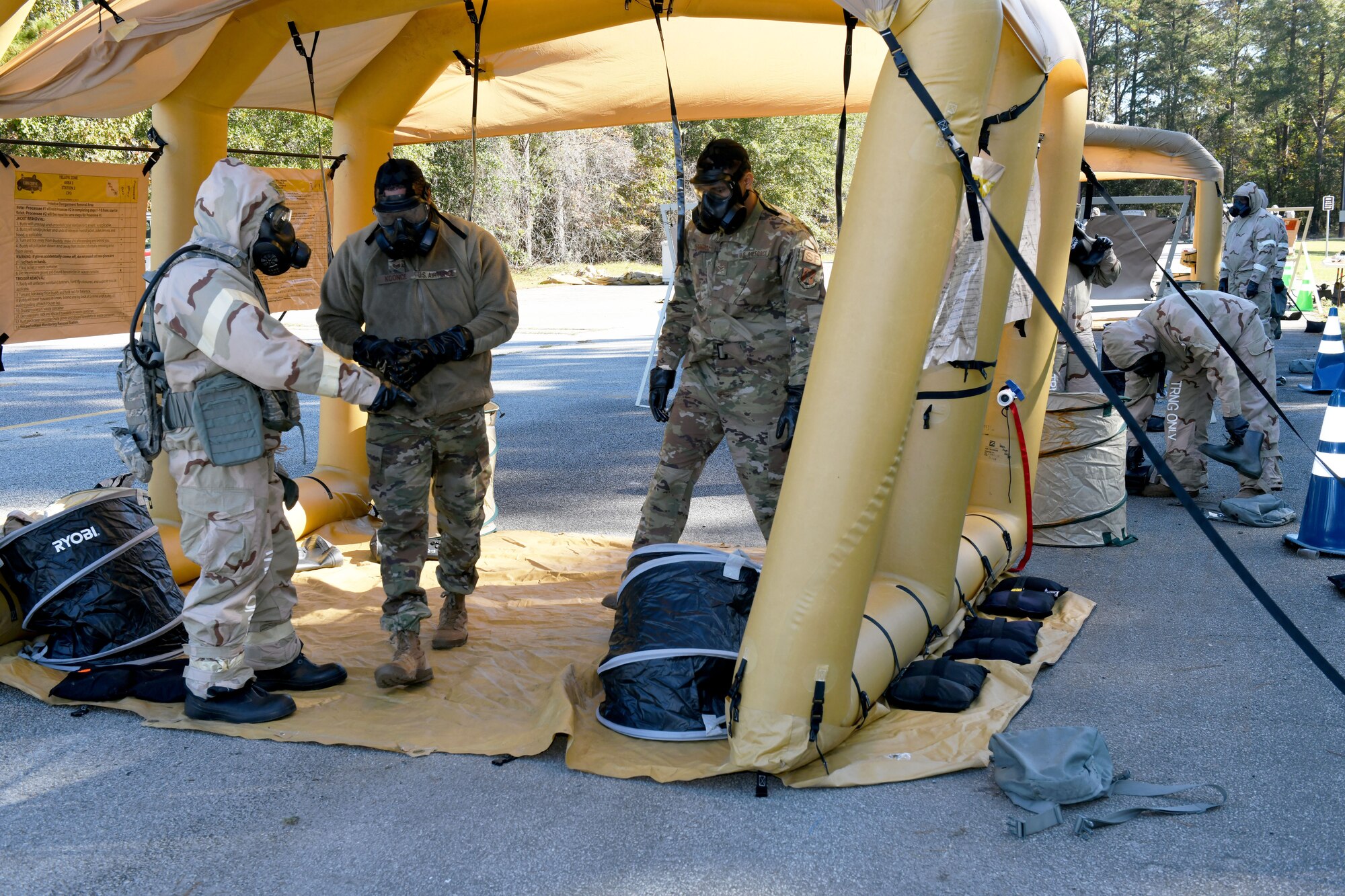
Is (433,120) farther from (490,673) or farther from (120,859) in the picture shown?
(120,859)

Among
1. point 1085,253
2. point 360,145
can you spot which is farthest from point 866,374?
point 1085,253

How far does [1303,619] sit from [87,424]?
10399 mm

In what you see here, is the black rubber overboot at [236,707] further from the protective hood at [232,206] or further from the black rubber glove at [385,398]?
the protective hood at [232,206]

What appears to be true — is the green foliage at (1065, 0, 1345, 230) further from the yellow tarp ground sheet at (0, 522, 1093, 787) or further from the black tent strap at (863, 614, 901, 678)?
the black tent strap at (863, 614, 901, 678)

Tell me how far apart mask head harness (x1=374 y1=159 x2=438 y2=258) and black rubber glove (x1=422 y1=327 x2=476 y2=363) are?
378 mm

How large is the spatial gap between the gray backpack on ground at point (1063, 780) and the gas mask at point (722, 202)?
2.48m

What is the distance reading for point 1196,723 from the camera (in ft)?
13.1

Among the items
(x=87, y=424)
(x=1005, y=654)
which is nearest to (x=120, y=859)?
(x=1005, y=654)

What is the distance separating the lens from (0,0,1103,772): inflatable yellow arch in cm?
348

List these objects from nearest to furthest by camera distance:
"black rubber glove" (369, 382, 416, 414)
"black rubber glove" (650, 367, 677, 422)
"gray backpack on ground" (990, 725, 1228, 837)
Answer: "gray backpack on ground" (990, 725, 1228, 837), "black rubber glove" (369, 382, 416, 414), "black rubber glove" (650, 367, 677, 422)

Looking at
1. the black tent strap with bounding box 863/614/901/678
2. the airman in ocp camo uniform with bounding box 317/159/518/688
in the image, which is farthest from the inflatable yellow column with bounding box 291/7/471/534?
the black tent strap with bounding box 863/614/901/678

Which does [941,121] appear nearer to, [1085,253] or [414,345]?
[414,345]

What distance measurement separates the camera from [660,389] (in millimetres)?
5156

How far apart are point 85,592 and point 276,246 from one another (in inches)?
71.9
